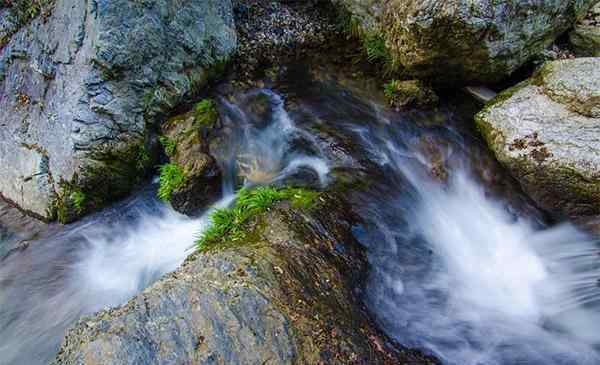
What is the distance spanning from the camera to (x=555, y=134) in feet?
18.5

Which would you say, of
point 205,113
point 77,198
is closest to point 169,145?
point 205,113

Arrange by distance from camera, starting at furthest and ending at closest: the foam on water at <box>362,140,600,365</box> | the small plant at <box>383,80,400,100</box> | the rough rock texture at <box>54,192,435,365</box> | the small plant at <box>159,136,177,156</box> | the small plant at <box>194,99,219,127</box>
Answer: the small plant at <box>383,80,400,100</box>
the small plant at <box>194,99,219,127</box>
the small plant at <box>159,136,177,156</box>
the foam on water at <box>362,140,600,365</box>
the rough rock texture at <box>54,192,435,365</box>

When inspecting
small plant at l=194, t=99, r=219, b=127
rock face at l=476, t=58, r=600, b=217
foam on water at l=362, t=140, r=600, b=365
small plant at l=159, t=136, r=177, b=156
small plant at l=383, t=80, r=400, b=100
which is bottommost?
foam on water at l=362, t=140, r=600, b=365

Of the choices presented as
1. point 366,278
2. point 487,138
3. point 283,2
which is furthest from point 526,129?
point 283,2

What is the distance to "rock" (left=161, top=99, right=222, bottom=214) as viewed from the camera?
5.97 meters

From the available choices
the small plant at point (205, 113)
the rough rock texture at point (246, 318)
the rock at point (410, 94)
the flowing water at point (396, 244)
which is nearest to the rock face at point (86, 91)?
the small plant at point (205, 113)

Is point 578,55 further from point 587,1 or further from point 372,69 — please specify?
point 372,69

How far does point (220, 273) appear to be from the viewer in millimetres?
3730

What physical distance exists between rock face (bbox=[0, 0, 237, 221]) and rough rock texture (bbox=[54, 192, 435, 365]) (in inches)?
124

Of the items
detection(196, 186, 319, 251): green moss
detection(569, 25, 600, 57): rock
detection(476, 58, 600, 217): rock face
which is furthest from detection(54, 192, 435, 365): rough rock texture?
detection(569, 25, 600, 57): rock

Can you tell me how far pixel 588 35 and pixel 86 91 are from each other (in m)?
8.44

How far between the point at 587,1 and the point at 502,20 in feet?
6.99

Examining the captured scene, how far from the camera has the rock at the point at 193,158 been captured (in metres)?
5.97

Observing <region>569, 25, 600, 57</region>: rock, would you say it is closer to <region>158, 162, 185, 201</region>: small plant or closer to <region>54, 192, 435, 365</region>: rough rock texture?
<region>54, 192, 435, 365</region>: rough rock texture
